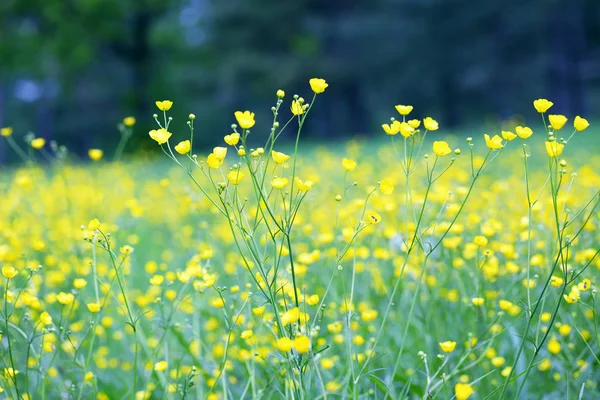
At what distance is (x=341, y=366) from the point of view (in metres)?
1.66

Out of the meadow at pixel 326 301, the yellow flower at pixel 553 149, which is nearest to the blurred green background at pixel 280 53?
the meadow at pixel 326 301

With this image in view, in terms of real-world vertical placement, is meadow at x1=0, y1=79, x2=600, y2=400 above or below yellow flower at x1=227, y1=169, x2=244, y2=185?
below

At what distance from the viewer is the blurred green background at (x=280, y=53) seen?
523 inches

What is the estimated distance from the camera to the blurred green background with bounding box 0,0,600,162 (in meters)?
13.3

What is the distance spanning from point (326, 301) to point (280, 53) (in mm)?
14681

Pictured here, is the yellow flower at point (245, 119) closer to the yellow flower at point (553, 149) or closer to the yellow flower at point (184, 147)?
the yellow flower at point (184, 147)

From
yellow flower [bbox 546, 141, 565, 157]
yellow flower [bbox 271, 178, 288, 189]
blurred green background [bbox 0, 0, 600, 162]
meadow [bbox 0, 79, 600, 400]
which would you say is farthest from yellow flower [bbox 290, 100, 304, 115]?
blurred green background [bbox 0, 0, 600, 162]

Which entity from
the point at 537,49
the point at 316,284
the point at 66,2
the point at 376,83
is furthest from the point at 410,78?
the point at 316,284

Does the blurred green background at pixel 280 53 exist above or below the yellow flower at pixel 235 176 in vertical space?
above

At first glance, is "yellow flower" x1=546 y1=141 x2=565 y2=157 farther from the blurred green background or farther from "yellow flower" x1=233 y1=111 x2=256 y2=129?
the blurred green background

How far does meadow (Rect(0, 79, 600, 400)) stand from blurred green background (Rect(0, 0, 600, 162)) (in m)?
9.88

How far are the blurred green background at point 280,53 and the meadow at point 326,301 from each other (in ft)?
32.4

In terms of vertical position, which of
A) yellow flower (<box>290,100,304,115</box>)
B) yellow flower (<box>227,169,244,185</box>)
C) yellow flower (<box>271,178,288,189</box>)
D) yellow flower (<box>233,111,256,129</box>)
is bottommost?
yellow flower (<box>271,178,288,189</box>)

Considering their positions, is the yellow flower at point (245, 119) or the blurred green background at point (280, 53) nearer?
the yellow flower at point (245, 119)
